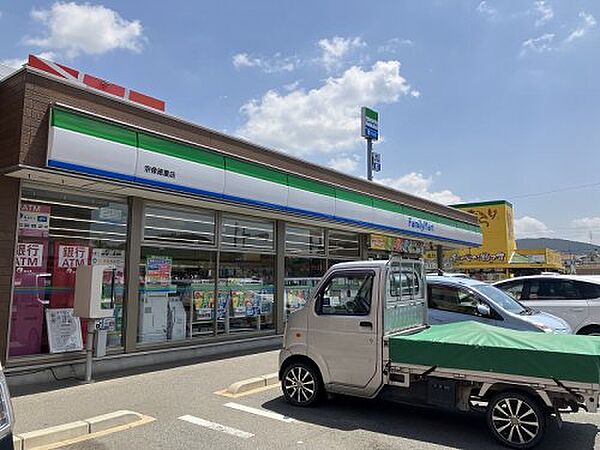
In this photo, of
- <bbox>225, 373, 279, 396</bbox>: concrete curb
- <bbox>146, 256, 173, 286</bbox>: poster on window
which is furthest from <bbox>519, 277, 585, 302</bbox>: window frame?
<bbox>146, 256, 173, 286</bbox>: poster on window

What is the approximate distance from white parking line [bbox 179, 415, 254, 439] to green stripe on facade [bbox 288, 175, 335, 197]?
265 inches

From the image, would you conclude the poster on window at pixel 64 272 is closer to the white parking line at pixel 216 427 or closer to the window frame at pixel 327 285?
the white parking line at pixel 216 427

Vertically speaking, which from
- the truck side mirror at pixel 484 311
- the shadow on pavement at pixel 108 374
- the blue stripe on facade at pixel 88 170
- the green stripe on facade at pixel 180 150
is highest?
the green stripe on facade at pixel 180 150

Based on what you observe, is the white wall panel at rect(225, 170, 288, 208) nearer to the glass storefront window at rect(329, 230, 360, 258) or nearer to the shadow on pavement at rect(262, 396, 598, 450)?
the glass storefront window at rect(329, 230, 360, 258)

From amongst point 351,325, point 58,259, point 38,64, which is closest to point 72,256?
point 58,259

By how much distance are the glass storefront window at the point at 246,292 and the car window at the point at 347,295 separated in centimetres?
505

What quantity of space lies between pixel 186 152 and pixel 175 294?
2.98m

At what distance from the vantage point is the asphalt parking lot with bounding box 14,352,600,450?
5523 millimetres

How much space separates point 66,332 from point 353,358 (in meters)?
5.18

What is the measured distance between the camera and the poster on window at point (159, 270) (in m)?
10.0

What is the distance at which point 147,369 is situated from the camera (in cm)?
922

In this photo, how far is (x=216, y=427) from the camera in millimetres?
6035

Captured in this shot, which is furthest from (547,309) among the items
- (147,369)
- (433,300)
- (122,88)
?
(122,88)

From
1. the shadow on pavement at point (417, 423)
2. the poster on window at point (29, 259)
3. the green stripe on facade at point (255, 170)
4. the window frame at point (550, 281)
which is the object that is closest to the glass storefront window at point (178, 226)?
the green stripe on facade at point (255, 170)
